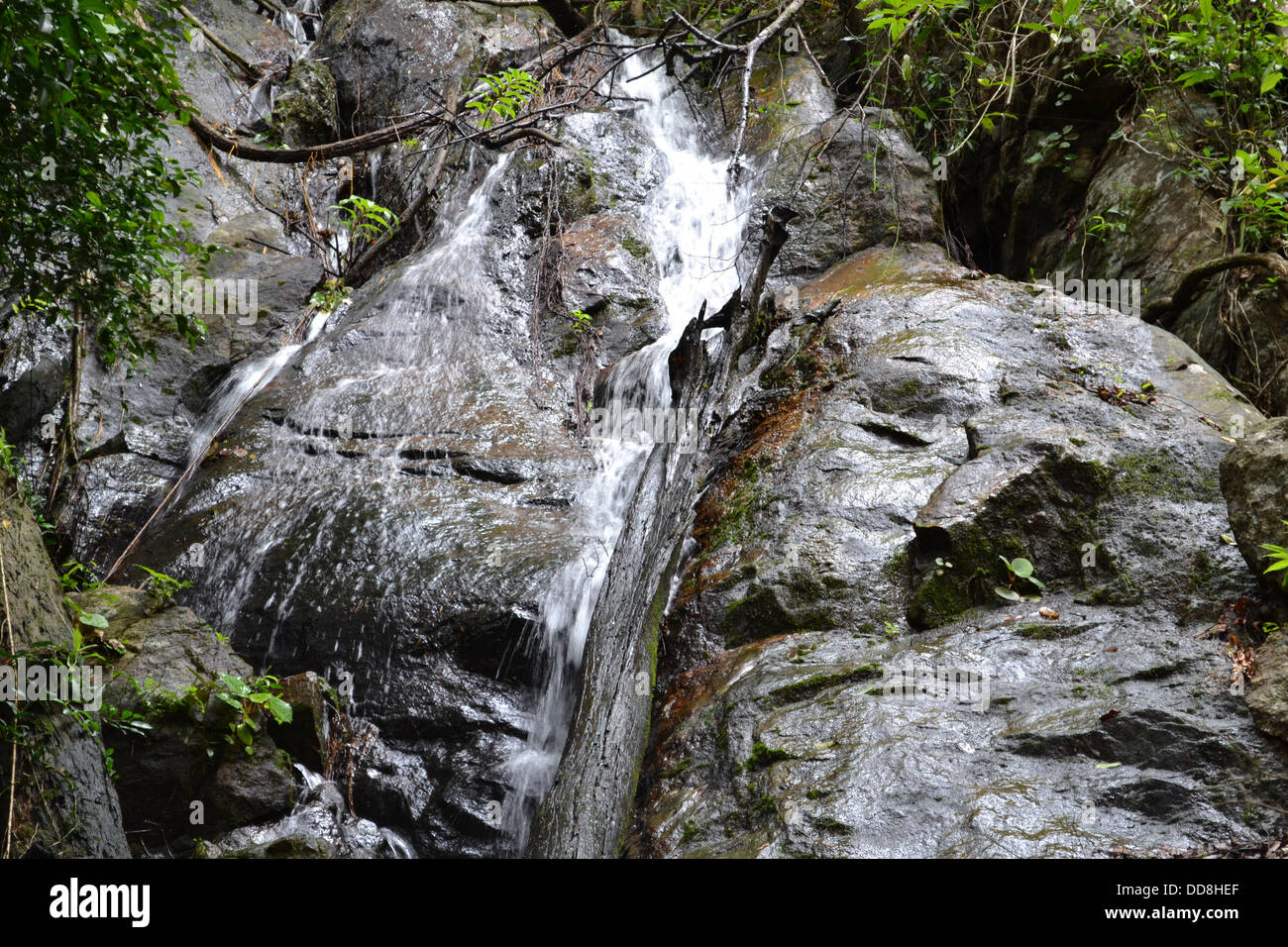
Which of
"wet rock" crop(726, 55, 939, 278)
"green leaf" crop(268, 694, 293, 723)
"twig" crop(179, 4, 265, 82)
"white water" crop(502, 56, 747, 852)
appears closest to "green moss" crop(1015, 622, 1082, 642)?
"white water" crop(502, 56, 747, 852)

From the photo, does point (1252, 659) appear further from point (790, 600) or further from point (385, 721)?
point (385, 721)

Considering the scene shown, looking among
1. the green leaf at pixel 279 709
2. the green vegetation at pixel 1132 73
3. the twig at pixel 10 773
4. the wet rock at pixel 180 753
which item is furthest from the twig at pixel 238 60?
the twig at pixel 10 773

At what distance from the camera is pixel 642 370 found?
7613 mm

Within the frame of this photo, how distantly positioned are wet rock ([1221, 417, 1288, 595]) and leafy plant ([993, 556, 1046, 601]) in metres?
0.86

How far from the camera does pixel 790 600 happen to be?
4281mm

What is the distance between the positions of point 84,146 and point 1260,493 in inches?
223

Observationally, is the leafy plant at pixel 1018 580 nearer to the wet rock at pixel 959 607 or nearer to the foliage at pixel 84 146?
the wet rock at pixel 959 607

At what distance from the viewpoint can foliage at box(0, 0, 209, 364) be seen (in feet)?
11.3

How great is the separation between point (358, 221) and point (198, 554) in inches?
216

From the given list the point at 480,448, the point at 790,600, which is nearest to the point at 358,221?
the point at 480,448

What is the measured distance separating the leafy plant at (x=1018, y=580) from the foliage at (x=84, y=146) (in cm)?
453

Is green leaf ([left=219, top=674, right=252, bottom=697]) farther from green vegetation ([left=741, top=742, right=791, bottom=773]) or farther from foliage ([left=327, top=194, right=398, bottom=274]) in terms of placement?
foliage ([left=327, top=194, right=398, bottom=274])

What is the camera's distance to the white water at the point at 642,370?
5191 mm

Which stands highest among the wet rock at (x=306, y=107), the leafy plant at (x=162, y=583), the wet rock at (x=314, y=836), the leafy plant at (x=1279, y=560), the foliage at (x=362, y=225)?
the wet rock at (x=306, y=107)
